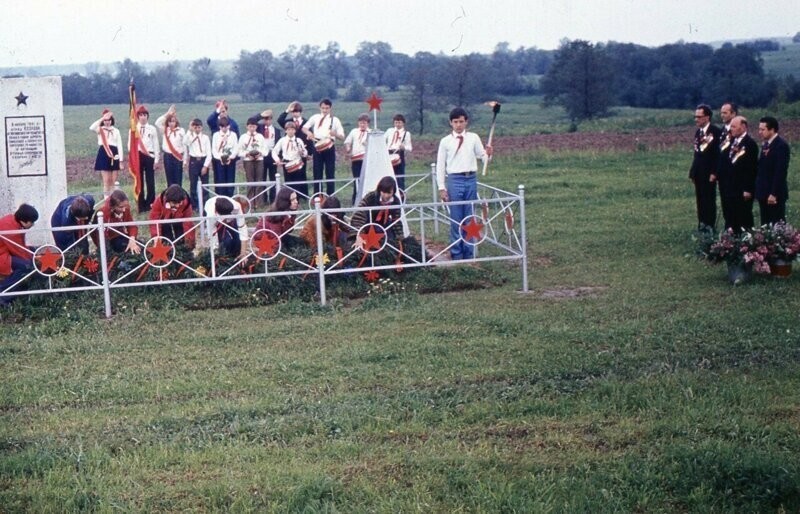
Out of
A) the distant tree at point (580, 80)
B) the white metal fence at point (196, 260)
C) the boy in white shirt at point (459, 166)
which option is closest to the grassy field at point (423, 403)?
the white metal fence at point (196, 260)

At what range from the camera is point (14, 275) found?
10.9 m

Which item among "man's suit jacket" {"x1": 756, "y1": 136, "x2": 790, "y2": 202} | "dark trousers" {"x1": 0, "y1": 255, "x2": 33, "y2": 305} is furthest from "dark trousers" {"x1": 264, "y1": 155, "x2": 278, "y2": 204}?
"man's suit jacket" {"x1": 756, "y1": 136, "x2": 790, "y2": 202}

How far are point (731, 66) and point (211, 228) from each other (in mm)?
35177

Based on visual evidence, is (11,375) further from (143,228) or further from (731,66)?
(731,66)

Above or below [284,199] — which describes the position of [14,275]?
below

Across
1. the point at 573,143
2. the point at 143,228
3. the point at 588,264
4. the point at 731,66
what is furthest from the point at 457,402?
the point at 731,66

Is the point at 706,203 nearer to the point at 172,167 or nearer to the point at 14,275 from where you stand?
the point at 14,275

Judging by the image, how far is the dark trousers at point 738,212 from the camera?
13047 mm

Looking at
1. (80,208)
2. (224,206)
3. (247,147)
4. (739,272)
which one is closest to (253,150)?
(247,147)

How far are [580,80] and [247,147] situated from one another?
31.0 metres

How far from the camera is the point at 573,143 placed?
32.9 meters

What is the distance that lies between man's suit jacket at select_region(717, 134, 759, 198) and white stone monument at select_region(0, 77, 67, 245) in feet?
27.9

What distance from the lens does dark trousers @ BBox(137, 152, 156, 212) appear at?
60.1 feet

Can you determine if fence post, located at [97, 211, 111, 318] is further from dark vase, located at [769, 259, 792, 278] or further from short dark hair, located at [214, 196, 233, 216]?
dark vase, located at [769, 259, 792, 278]
